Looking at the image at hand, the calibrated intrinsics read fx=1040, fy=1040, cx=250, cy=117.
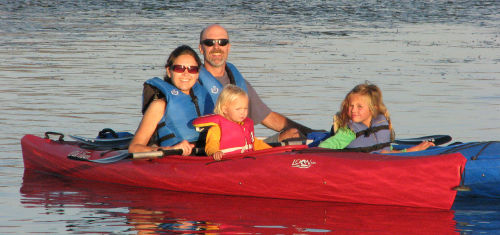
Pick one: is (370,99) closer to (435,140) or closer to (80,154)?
(435,140)

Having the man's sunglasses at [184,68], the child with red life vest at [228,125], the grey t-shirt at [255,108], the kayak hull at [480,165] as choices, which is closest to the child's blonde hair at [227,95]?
the child with red life vest at [228,125]

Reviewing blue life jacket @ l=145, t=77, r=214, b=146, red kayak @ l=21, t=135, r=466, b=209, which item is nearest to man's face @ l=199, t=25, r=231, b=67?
blue life jacket @ l=145, t=77, r=214, b=146

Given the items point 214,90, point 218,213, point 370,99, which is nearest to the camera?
point 218,213

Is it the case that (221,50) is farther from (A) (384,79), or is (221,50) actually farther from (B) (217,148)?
(A) (384,79)

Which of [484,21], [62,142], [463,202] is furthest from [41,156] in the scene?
[484,21]

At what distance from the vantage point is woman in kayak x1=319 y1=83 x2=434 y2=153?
8875 millimetres

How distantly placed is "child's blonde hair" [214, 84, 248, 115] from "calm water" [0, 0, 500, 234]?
82 cm

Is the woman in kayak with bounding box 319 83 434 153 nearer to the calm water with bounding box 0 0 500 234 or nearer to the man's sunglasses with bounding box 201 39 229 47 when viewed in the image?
the calm water with bounding box 0 0 500 234

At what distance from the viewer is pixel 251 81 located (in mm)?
16438

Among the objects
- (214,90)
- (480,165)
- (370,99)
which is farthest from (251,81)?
(480,165)

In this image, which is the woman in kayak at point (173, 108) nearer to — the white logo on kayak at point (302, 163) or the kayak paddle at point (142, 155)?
the kayak paddle at point (142, 155)

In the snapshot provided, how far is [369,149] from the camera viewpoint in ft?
29.3

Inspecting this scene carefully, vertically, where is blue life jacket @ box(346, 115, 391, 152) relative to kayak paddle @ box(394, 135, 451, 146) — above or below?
above

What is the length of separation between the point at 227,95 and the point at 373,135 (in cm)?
131
